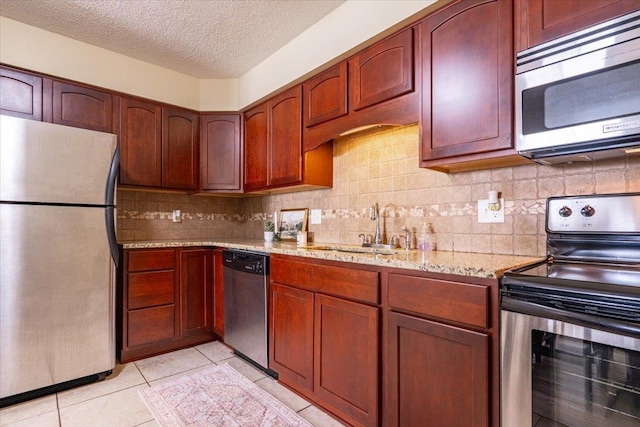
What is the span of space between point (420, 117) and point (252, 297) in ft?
5.46

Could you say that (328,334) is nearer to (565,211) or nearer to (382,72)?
(565,211)

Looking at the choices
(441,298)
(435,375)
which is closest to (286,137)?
(441,298)

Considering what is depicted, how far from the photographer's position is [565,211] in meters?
1.50

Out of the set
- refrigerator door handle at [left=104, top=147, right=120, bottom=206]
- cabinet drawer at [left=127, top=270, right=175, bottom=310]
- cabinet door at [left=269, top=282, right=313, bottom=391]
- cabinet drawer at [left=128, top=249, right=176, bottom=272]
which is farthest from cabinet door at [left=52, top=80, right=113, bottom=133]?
cabinet door at [left=269, top=282, right=313, bottom=391]

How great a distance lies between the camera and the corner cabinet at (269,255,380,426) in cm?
159

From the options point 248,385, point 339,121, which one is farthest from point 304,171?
point 248,385

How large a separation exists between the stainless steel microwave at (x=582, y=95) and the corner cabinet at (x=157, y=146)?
277 centimetres

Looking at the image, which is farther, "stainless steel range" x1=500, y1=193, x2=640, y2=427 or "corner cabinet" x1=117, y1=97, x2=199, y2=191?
"corner cabinet" x1=117, y1=97, x2=199, y2=191

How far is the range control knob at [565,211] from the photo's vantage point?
149 cm

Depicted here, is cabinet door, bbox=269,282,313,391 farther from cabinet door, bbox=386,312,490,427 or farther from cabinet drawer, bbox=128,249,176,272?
cabinet drawer, bbox=128,249,176,272

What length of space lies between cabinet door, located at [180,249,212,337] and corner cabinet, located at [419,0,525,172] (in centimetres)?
212

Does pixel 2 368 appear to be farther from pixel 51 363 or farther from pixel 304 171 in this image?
pixel 304 171

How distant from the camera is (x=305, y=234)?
8.90 feet

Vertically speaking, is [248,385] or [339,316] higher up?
[339,316]
